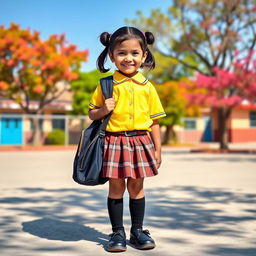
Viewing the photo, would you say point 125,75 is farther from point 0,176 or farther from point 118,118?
point 0,176

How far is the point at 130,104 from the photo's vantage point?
317cm

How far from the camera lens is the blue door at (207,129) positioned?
119ft

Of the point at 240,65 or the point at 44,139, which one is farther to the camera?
the point at 44,139

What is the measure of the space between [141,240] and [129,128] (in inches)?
32.9

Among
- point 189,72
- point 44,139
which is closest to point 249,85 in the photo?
point 44,139

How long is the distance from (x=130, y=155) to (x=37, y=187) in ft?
13.7

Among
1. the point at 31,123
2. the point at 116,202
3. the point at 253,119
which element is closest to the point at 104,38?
the point at 116,202

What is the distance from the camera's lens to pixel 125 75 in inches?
128

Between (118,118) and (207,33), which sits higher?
(207,33)

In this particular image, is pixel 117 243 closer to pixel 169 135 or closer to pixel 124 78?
pixel 124 78

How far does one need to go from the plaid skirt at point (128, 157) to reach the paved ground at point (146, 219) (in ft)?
1.87

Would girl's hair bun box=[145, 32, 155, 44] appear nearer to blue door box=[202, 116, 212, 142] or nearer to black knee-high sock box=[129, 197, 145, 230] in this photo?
black knee-high sock box=[129, 197, 145, 230]

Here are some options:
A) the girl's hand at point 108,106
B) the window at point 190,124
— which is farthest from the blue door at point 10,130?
the girl's hand at point 108,106

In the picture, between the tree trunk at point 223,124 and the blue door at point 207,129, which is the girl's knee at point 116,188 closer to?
the tree trunk at point 223,124
